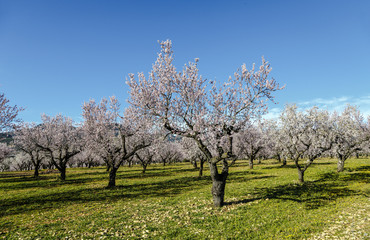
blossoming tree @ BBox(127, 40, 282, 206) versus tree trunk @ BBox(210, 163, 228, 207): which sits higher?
blossoming tree @ BBox(127, 40, 282, 206)

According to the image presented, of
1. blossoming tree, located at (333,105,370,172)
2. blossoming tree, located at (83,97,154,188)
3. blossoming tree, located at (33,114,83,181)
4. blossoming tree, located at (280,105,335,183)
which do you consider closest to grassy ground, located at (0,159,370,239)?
blossoming tree, located at (280,105,335,183)

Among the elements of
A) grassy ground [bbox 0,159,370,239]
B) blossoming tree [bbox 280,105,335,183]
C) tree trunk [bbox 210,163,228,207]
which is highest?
blossoming tree [bbox 280,105,335,183]

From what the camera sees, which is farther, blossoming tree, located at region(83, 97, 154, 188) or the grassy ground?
blossoming tree, located at region(83, 97, 154, 188)

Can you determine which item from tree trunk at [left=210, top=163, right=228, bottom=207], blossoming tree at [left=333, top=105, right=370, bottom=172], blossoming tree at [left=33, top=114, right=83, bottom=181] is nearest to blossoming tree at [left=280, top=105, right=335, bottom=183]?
blossoming tree at [left=333, top=105, right=370, bottom=172]

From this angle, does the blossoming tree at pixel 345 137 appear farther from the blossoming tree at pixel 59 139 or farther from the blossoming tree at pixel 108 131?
the blossoming tree at pixel 59 139

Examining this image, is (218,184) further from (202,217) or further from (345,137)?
(345,137)

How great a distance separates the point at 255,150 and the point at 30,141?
61.0 metres

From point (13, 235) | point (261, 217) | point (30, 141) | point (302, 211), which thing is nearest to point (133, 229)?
point (13, 235)

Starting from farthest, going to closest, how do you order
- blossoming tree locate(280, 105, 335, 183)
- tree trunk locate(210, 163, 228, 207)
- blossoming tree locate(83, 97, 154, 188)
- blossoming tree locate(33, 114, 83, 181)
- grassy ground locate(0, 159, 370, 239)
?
1. blossoming tree locate(33, 114, 83, 181)
2. blossoming tree locate(83, 97, 154, 188)
3. blossoming tree locate(280, 105, 335, 183)
4. tree trunk locate(210, 163, 228, 207)
5. grassy ground locate(0, 159, 370, 239)

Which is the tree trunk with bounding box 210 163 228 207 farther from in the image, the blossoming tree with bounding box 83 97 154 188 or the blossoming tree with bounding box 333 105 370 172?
the blossoming tree with bounding box 333 105 370 172

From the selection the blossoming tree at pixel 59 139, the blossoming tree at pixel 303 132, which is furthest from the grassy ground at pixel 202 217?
the blossoming tree at pixel 59 139

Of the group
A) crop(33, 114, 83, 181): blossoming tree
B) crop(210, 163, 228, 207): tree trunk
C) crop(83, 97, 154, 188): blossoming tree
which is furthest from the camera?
crop(33, 114, 83, 181): blossoming tree

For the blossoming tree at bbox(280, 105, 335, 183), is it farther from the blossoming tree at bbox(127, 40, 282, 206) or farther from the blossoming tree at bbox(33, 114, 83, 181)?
the blossoming tree at bbox(33, 114, 83, 181)

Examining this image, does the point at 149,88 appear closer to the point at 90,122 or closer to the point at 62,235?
the point at 62,235
